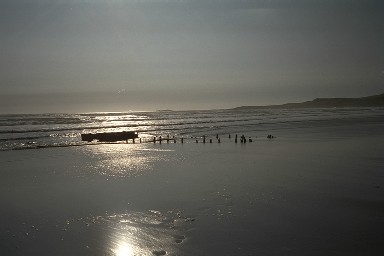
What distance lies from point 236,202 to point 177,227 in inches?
124

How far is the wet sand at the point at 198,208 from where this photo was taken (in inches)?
345

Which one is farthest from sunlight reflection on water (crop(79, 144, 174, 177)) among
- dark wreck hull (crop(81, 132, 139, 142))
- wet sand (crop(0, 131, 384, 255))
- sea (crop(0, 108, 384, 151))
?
dark wreck hull (crop(81, 132, 139, 142))

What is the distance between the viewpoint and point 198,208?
39.1 feet

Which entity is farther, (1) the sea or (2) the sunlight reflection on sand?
(1) the sea

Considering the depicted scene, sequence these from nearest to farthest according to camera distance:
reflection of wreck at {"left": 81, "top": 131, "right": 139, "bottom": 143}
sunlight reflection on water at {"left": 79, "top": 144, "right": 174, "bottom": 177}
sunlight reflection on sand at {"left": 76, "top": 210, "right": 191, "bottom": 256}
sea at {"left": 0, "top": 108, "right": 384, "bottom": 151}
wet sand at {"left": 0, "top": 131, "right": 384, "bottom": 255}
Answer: sunlight reflection on sand at {"left": 76, "top": 210, "right": 191, "bottom": 256}
wet sand at {"left": 0, "top": 131, "right": 384, "bottom": 255}
sunlight reflection on water at {"left": 79, "top": 144, "right": 174, "bottom": 177}
sea at {"left": 0, "top": 108, "right": 384, "bottom": 151}
reflection of wreck at {"left": 81, "top": 131, "right": 139, "bottom": 143}

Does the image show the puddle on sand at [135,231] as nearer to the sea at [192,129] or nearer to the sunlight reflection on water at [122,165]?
the sunlight reflection on water at [122,165]

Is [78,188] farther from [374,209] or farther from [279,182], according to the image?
[374,209]

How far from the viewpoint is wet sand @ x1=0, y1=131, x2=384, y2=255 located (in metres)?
8.75

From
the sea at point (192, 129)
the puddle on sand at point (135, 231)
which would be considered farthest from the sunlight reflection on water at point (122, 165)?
the sea at point (192, 129)

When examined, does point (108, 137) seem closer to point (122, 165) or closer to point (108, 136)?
point (108, 136)

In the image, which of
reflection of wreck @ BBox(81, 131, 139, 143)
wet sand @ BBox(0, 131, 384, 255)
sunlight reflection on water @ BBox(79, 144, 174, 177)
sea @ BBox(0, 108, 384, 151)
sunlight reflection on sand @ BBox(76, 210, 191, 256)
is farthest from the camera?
reflection of wreck @ BBox(81, 131, 139, 143)

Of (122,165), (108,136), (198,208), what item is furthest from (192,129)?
(198,208)

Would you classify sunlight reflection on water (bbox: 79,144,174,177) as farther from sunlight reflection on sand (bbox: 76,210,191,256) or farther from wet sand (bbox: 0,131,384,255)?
sunlight reflection on sand (bbox: 76,210,191,256)

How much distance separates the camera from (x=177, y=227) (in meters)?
10.1
